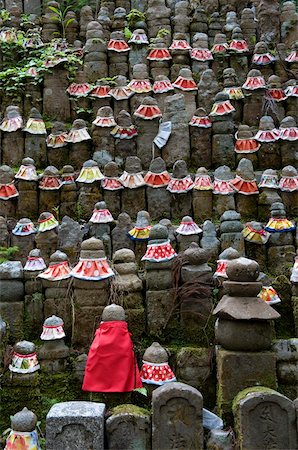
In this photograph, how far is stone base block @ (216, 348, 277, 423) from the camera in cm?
385

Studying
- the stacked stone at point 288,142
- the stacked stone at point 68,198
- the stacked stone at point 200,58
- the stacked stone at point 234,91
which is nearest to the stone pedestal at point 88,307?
the stacked stone at point 68,198

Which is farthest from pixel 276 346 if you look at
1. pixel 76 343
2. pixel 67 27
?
pixel 67 27

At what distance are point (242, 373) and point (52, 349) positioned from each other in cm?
160

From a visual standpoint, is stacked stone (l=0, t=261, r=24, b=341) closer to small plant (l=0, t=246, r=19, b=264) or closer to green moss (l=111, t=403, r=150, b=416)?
small plant (l=0, t=246, r=19, b=264)

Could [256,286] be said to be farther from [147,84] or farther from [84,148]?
[147,84]

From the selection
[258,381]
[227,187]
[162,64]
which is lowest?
[258,381]

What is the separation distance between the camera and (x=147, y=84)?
7.56m

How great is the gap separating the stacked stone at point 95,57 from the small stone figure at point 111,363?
528cm

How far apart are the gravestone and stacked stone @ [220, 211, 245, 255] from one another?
2.52 m

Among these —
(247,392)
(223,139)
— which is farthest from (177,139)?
(247,392)

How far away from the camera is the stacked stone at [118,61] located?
330 inches

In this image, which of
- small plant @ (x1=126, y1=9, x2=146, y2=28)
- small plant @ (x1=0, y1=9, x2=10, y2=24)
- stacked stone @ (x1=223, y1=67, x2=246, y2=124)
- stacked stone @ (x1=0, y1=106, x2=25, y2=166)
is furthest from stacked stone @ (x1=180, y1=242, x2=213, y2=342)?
small plant @ (x1=0, y1=9, x2=10, y2=24)

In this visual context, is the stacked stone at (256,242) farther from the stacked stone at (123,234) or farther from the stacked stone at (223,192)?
the stacked stone at (123,234)

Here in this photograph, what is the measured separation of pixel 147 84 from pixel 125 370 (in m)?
4.76
